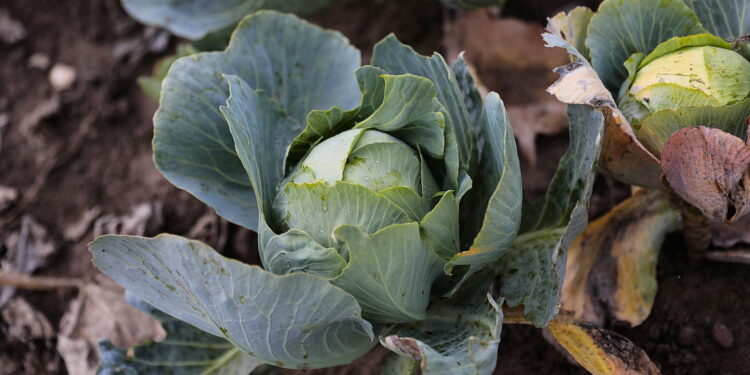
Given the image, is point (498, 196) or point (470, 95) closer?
point (498, 196)

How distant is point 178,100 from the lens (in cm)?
192

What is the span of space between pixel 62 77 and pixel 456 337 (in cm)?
249

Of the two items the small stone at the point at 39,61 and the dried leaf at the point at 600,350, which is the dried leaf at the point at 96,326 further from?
the dried leaf at the point at 600,350

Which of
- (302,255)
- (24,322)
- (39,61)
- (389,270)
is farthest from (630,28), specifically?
(39,61)

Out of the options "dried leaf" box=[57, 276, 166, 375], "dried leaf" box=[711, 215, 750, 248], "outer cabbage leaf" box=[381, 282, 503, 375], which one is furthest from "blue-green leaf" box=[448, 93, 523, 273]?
"dried leaf" box=[57, 276, 166, 375]

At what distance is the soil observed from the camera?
2006mm

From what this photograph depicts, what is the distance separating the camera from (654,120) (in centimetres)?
164

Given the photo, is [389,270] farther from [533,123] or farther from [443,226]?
[533,123]

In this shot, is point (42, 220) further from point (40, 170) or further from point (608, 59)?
point (608, 59)

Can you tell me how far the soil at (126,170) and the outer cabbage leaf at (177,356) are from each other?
40 cm

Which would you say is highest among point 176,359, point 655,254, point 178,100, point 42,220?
point 178,100

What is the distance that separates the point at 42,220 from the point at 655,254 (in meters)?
2.35

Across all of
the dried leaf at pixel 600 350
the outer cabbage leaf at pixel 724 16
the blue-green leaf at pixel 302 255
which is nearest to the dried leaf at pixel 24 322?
the blue-green leaf at pixel 302 255

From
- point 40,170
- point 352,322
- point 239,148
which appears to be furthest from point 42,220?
point 352,322
